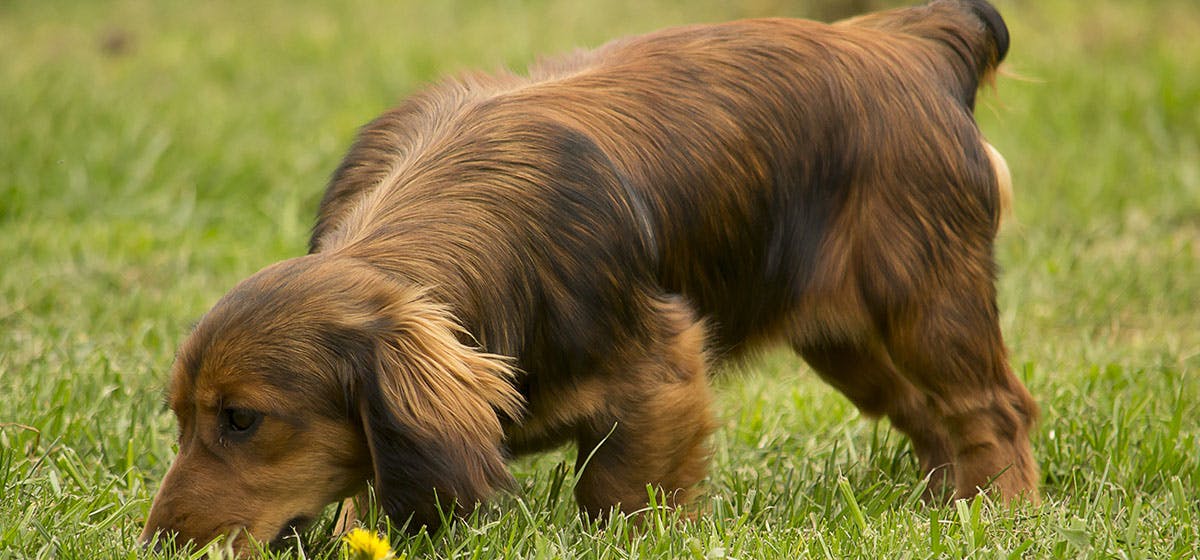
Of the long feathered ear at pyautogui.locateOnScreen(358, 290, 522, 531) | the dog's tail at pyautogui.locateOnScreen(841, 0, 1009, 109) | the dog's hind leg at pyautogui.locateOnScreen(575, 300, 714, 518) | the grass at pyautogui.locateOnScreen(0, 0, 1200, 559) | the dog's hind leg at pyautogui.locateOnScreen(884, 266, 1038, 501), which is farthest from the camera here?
the dog's tail at pyautogui.locateOnScreen(841, 0, 1009, 109)

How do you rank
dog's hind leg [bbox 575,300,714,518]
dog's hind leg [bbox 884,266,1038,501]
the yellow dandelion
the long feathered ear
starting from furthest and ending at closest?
dog's hind leg [bbox 884,266,1038,501] → dog's hind leg [bbox 575,300,714,518] → the long feathered ear → the yellow dandelion

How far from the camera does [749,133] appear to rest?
3.93 metres

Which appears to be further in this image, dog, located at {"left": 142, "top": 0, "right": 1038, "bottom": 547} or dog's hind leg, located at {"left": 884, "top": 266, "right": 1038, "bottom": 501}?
dog's hind leg, located at {"left": 884, "top": 266, "right": 1038, "bottom": 501}

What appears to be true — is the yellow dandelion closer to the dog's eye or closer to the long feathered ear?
the long feathered ear

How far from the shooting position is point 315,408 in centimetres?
324

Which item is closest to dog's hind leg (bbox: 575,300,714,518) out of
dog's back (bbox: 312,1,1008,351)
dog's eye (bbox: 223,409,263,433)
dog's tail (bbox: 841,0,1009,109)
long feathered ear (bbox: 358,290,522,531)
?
dog's back (bbox: 312,1,1008,351)

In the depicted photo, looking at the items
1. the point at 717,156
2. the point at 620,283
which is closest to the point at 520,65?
the point at 717,156

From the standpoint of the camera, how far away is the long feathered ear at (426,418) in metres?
3.19

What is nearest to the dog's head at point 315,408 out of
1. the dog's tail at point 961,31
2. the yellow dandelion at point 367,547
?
the yellow dandelion at point 367,547

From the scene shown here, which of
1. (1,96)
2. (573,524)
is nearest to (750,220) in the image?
(573,524)

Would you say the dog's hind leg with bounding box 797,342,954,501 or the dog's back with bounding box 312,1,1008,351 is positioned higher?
the dog's back with bounding box 312,1,1008,351

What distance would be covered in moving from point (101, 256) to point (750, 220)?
3.84 m

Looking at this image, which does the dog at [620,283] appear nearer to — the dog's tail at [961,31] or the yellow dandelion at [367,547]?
the dog's tail at [961,31]

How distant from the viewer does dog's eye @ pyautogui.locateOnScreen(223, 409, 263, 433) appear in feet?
10.5
